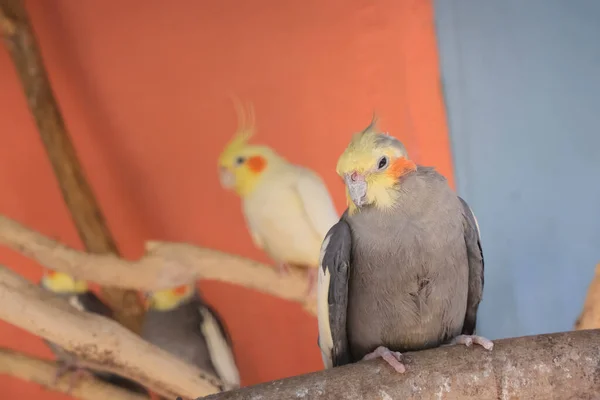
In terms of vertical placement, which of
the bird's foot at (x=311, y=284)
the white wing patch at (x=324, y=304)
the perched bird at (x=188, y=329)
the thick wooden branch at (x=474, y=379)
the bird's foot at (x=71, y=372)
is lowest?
the thick wooden branch at (x=474, y=379)

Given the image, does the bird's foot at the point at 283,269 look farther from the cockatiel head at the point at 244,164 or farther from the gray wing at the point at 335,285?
the gray wing at the point at 335,285

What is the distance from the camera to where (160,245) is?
179 centimetres

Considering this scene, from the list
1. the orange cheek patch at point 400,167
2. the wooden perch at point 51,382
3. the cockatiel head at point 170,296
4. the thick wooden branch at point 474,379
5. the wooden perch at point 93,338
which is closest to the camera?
the thick wooden branch at point 474,379

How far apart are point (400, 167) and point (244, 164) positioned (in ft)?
2.73

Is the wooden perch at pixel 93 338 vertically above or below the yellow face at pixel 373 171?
below

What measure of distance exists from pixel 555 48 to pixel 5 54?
69.7 inches

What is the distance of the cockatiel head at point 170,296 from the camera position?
1.76m

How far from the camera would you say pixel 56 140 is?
1.77 meters

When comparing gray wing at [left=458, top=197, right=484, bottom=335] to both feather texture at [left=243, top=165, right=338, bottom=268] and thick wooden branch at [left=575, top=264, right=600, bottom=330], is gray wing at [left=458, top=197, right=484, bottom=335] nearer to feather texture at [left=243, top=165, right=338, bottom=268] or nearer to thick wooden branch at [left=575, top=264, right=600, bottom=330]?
thick wooden branch at [left=575, top=264, right=600, bottom=330]

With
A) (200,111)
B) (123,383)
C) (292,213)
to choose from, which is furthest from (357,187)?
(123,383)

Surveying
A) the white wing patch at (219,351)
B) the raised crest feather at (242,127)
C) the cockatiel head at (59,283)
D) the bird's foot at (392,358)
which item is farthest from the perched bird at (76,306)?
the bird's foot at (392,358)

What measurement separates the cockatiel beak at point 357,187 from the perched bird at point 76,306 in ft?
3.59

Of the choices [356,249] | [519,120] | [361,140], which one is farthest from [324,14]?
[356,249]

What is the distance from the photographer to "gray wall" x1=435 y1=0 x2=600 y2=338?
5.06ft
